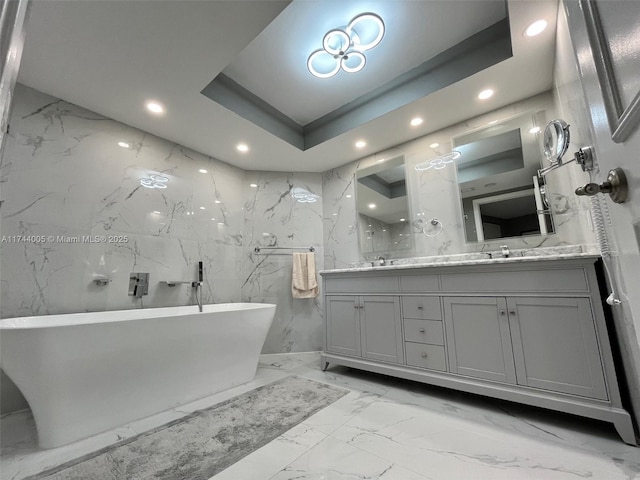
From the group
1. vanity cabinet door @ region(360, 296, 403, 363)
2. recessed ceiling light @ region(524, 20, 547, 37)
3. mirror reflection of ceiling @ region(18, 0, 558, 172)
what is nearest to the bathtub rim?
vanity cabinet door @ region(360, 296, 403, 363)

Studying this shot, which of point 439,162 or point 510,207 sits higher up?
point 439,162

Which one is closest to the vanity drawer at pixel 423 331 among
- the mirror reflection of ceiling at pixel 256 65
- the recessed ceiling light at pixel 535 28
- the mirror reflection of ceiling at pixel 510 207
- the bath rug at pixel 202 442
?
the bath rug at pixel 202 442

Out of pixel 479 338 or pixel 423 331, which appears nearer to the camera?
pixel 479 338

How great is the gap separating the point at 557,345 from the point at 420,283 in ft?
2.60

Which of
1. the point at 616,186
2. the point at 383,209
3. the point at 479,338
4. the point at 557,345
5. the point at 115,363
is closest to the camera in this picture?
the point at 616,186

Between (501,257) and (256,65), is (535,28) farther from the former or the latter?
(256,65)

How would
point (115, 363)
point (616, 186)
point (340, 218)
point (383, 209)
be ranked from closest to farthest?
point (616, 186) → point (115, 363) → point (383, 209) → point (340, 218)

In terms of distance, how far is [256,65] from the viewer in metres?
2.10

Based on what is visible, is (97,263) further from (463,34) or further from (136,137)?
(463,34)

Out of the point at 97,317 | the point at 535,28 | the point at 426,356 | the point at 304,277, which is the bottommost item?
the point at 426,356

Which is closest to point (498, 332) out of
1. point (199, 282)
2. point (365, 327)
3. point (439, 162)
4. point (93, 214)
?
point (365, 327)

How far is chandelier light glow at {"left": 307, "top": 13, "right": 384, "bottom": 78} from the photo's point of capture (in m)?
1.78

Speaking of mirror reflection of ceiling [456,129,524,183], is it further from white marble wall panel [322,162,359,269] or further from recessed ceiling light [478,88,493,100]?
white marble wall panel [322,162,359,269]

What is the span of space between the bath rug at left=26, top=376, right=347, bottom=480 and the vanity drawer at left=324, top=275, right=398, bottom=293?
80cm
